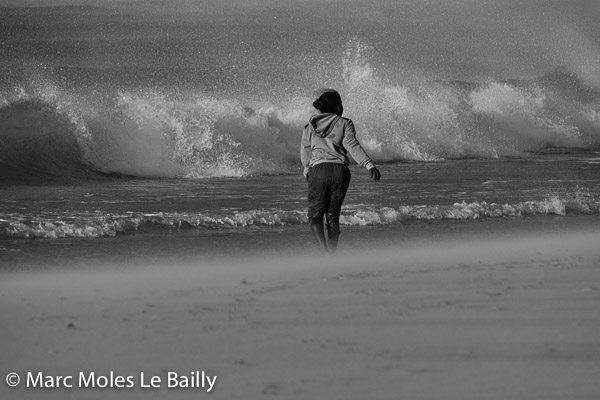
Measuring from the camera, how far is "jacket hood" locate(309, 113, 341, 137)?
817 cm

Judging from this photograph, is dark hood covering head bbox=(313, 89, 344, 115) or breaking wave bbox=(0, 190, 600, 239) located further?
breaking wave bbox=(0, 190, 600, 239)

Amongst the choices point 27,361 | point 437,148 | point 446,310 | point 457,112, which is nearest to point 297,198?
point 446,310

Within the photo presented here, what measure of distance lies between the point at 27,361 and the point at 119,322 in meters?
0.76

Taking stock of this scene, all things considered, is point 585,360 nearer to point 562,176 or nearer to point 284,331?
point 284,331

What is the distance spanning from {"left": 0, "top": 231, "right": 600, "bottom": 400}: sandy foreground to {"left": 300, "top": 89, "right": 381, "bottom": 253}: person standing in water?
5.41 feet

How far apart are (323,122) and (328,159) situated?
32cm

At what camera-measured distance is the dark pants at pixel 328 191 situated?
8.16 meters

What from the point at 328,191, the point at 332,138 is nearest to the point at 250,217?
the point at 328,191

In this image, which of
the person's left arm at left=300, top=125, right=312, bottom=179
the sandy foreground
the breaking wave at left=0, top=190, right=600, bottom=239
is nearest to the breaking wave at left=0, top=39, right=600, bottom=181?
the breaking wave at left=0, top=190, right=600, bottom=239

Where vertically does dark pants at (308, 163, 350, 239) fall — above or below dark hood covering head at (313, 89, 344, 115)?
below

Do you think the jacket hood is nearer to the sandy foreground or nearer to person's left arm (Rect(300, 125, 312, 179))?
person's left arm (Rect(300, 125, 312, 179))

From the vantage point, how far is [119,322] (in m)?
4.70

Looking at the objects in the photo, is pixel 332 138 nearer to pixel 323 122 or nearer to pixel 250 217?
pixel 323 122

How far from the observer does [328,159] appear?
8.19m
